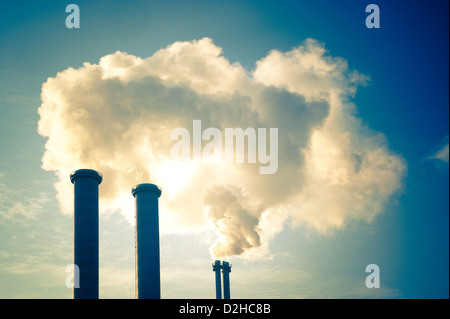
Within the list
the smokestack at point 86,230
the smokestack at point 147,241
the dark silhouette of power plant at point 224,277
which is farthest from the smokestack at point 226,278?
the smokestack at point 86,230

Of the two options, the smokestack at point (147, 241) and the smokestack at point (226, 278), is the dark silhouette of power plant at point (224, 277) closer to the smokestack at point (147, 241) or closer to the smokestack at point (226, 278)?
the smokestack at point (226, 278)

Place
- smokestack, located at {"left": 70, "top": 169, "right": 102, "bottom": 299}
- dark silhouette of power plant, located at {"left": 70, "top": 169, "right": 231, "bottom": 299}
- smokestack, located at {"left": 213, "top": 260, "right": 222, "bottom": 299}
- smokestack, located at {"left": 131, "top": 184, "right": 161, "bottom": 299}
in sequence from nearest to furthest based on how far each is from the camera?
smokestack, located at {"left": 70, "top": 169, "right": 102, "bottom": 299}
dark silhouette of power plant, located at {"left": 70, "top": 169, "right": 231, "bottom": 299}
smokestack, located at {"left": 131, "top": 184, "right": 161, "bottom": 299}
smokestack, located at {"left": 213, "top": 260, "right": 222, "bottom": 299}

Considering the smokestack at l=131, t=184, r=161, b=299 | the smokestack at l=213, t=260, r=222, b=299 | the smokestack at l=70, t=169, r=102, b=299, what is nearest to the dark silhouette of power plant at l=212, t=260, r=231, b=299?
the smokestack at l=213, t=260, r=222, b=299

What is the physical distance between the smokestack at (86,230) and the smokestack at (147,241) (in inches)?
175

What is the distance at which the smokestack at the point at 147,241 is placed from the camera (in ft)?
102

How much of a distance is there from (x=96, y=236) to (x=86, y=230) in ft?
3.44

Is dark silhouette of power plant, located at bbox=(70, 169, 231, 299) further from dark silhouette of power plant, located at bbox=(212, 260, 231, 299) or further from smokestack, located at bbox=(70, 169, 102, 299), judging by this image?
dark silhouette of power plant, located at bbox=(212, 260, 231, 299)

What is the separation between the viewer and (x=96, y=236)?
96.8ft

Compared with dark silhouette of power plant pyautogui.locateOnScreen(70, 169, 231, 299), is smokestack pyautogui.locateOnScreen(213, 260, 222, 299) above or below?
below

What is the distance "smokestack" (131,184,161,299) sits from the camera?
3107cm

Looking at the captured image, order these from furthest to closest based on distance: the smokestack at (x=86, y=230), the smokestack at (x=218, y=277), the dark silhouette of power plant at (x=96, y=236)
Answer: the smokestack at (x=218, y=277) < the dark silhouette of power plant at (x=96, y=236) < the smokestack at (x=86, y=230)

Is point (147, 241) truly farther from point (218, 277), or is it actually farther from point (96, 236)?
point (218, 277)
